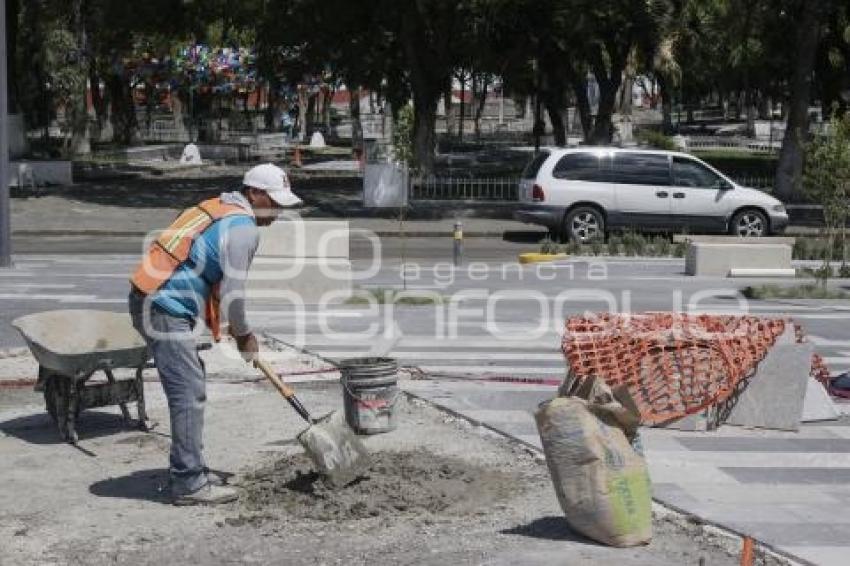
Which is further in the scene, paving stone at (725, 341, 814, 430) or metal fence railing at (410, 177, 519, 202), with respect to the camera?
metal fence railing at (410, 177, 519, 202)

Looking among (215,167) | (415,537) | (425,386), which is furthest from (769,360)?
(215,167)

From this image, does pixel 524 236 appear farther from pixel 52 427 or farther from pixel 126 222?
pixel 52 427

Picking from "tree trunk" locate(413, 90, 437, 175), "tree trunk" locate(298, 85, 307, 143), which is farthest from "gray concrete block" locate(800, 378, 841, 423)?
"tree trunk" locate(298, 85, 307, 143)

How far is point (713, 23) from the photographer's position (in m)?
38.1

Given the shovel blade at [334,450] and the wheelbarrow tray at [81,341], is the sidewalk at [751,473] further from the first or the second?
the wheelbarrow tray at [81,341]

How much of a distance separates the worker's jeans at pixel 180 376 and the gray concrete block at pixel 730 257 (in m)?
13.8

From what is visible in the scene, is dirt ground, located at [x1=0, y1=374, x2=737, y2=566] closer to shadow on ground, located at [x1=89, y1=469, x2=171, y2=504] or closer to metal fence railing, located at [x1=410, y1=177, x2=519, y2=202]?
shadow on ground, located at [x1=89, y1=469, x2=171, y2=504]

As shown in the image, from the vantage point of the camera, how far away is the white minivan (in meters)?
25.5

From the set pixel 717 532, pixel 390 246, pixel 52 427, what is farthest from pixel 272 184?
pixel 390 246

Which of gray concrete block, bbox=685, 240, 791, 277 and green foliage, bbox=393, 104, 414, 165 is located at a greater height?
green foliage, bbox=393, 104, 414, 165

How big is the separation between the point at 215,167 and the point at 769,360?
41288mm

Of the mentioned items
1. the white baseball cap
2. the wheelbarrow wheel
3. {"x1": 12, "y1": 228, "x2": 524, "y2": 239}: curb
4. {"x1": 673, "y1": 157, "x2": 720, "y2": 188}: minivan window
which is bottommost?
{"x1": 12, "y1": 228, "x2": 524, "y2": 239}: curb

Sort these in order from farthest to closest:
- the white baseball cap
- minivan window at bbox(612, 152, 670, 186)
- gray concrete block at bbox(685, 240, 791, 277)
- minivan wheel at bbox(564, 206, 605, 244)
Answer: minivan window at bbox(612, 152, 670, 186) → minivan wheel at bbox(564, 206, 605, 244) → gray concrete block at bbox(685, 240, 791, 277) → the white baseball cap

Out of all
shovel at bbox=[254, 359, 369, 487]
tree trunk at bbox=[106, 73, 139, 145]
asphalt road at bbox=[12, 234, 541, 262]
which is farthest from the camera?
tree trunk at bbox=[106, 73, 139, 145]
